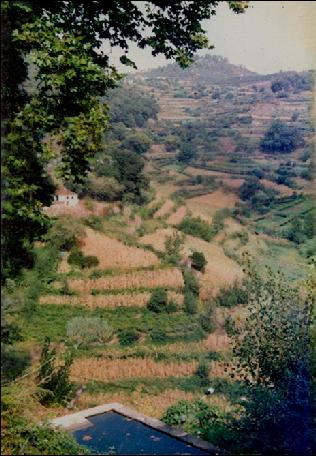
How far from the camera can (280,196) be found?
6419 cm

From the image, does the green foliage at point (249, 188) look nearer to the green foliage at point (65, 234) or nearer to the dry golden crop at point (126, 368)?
the green foliage at point (65, 234)

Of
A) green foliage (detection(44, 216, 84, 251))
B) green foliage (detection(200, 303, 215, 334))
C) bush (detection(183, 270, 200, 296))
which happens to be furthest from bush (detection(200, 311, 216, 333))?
green foliage (detection(44, 216, 84, 251))

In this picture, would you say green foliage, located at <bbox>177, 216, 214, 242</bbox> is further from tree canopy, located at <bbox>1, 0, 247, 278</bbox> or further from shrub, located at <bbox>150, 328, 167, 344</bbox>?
tree canopy, located at <bbox>1, 0, 247, 278</bbox>

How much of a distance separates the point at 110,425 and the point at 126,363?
793 inches

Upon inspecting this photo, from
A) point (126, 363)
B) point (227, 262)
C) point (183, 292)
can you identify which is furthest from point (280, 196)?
point (126, 363)

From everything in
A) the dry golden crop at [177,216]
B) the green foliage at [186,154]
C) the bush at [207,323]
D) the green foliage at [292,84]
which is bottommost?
the bush at [207,323]

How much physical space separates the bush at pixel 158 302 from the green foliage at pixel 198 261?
309 inches

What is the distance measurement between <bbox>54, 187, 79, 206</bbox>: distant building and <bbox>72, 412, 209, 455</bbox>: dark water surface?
42281 millimetres

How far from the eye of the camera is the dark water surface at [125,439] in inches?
295

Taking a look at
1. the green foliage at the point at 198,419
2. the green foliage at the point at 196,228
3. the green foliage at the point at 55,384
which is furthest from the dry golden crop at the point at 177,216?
the green foliage at the point at 198,419

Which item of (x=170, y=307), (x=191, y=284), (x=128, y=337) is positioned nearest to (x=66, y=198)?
(x=191, y=284)

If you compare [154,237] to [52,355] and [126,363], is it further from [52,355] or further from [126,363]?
[52,355]

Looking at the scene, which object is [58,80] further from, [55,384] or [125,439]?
[55,384]

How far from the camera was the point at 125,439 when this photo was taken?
7.94 meters
